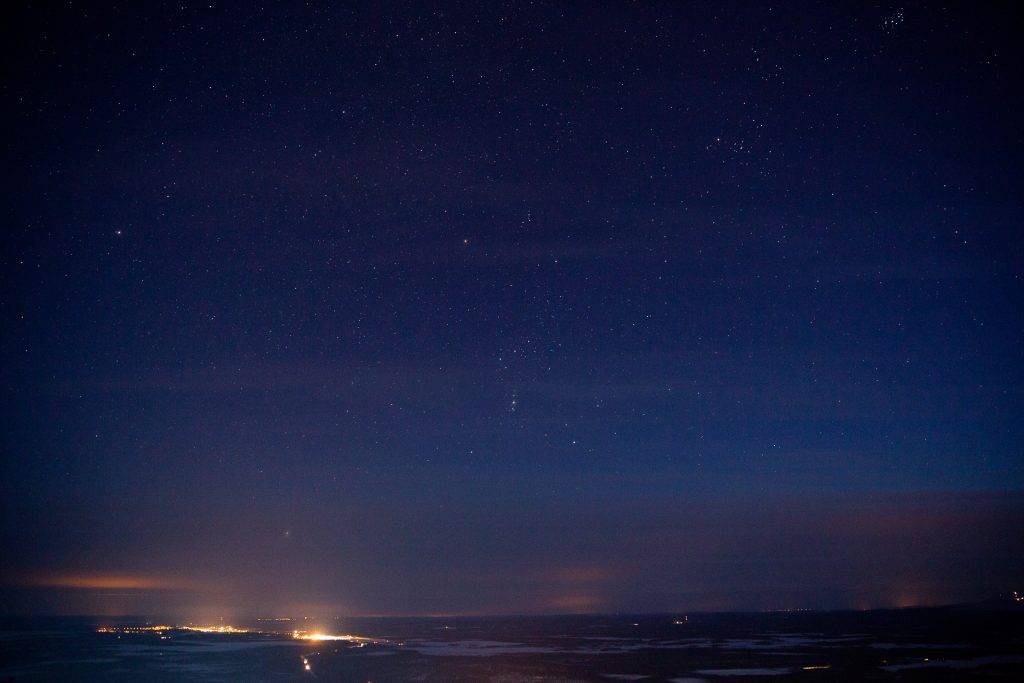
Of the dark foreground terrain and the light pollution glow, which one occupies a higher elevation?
the dark foreground terrain

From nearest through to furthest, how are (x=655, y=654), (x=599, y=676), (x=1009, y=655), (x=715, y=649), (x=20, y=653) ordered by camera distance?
(x=599, y=676), (x=1009, y=655), (x=655, y=654), (x=715, y=649), (x=20, y=653)

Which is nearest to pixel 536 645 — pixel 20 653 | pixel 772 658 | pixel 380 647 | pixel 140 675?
pixel 380 647

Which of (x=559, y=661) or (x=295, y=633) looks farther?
(x=295, y=633)

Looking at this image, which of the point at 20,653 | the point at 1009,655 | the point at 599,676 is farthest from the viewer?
the point at 20,653

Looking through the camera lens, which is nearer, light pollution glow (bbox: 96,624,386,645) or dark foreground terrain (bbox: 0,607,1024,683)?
dark foreground terrain (bbox: 0,607,1024,683)

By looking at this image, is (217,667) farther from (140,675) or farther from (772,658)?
(772,658)

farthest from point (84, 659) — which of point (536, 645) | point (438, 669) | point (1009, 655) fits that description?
point (1009, 655)

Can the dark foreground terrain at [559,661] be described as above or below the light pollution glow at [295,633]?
above

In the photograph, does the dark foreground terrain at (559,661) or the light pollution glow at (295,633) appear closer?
the dark foreground terrain at (559,661)

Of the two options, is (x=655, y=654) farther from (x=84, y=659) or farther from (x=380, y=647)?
(x=84, y=659)

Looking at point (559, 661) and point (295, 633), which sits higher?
point (559, 661)

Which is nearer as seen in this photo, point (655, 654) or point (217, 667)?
point (217, 667)
